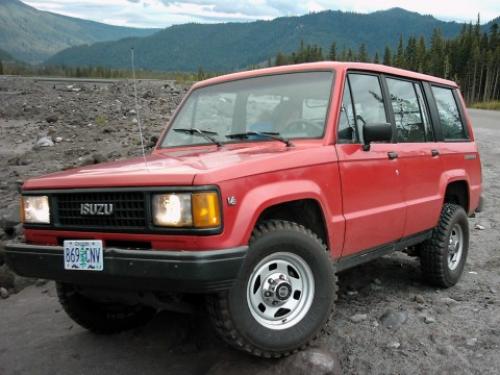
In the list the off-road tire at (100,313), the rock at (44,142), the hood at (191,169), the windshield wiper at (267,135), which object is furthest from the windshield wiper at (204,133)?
the rock at (44,142)

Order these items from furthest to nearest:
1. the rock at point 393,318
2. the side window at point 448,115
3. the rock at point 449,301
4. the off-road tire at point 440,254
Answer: the side window at point 448,115
the off-road tire at point 440,254
the rock at point 449,301
the rock at point 393,318

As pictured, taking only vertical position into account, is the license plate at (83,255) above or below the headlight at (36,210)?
below

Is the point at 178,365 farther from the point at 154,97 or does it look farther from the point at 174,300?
the point at 154,97

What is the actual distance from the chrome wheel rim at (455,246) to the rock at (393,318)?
1134 millimetres

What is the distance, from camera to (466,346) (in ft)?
11.7

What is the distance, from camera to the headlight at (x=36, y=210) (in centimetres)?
325

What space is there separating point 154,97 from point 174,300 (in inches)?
565

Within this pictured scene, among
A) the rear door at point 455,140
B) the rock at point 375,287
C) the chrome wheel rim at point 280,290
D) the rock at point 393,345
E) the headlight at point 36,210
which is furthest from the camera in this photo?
the rear door at point 455,140

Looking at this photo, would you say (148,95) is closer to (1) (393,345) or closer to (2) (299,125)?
(2) (299,125)

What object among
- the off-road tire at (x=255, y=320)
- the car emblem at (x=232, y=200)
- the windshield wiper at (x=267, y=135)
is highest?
the windshield wiper at (x=267, y=135)

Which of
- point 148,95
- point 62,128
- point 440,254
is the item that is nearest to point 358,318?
point 440,254

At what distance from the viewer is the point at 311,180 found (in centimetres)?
329

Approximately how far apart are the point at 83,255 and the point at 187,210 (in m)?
0.69

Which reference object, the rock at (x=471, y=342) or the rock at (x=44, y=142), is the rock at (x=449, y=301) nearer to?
the rock at (x=471, y=342)
